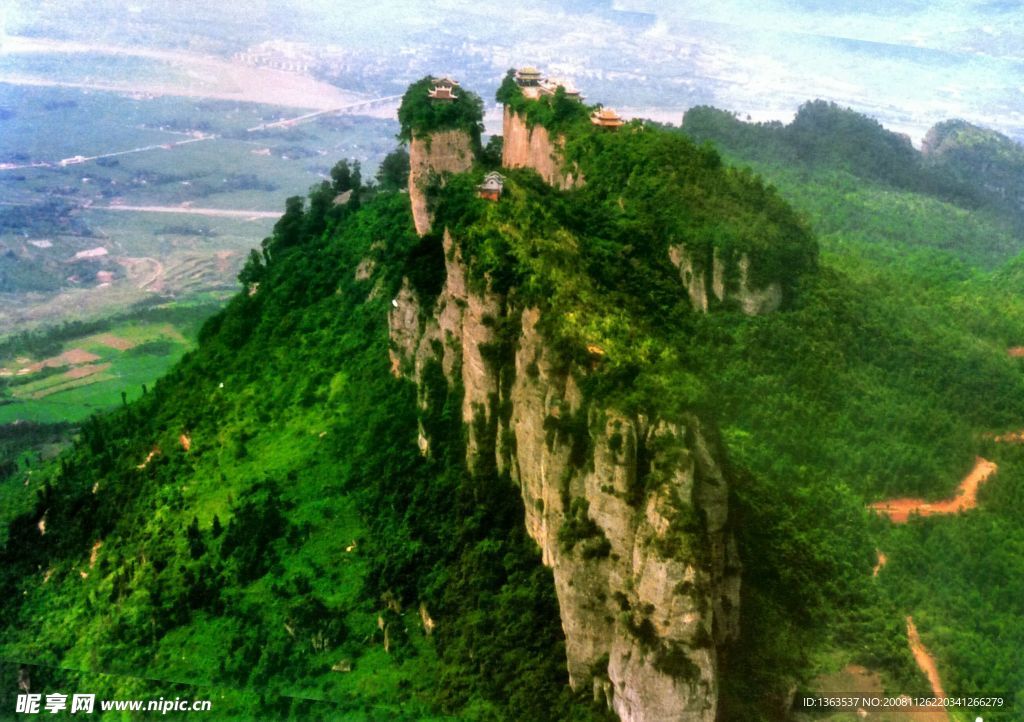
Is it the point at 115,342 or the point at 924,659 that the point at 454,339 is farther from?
the point at 115,342

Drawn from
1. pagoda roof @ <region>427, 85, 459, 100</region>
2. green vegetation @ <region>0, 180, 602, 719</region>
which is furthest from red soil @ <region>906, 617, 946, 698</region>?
pagoda roof @ <region>427, 85, 459, 100</region>

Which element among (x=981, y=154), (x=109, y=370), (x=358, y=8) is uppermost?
(x=358, y=8)

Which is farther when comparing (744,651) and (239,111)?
(239,111)

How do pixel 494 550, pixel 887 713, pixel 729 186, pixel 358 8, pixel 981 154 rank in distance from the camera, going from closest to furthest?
pixel 887 713 < pixel 494 550 < pixel 729 186 < pixel 358 8 < pixel 981 154

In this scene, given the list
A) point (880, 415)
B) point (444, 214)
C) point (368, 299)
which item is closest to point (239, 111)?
Answer: point (368, 299)

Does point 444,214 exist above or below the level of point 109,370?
above

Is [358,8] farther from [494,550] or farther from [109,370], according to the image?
[494,550]

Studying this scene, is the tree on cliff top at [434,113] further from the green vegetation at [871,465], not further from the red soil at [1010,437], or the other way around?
the red soil at [1010,437]
